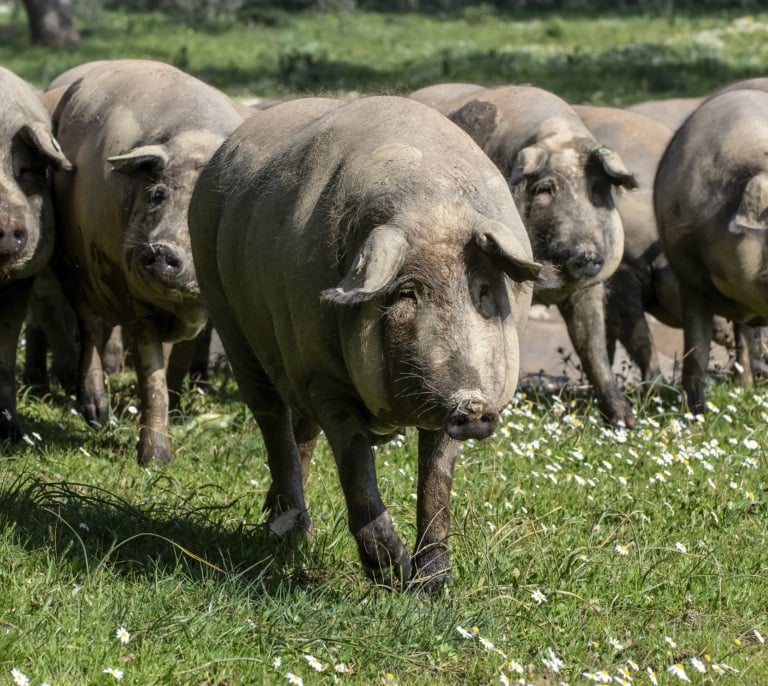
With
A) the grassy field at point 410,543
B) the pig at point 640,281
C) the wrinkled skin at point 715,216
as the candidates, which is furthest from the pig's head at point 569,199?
the pig at point 640,281

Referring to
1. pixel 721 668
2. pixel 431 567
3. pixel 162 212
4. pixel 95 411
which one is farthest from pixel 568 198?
pixel 721 668

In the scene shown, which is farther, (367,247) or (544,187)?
(544,187)

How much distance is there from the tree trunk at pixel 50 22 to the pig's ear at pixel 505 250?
24928 mm

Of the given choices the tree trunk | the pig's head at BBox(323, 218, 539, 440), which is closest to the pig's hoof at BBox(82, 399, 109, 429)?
the pig's head at BBox(323, 218, 539, 440)

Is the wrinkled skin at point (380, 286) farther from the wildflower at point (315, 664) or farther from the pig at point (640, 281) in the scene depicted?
the pig at point (640, 281)

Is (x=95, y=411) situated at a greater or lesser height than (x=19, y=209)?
lesser

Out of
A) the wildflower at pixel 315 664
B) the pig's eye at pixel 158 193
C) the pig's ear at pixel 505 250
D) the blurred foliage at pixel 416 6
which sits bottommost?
the blurred foliage at pixel 416 6

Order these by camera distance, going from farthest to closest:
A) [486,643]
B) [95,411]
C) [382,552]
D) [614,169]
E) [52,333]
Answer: [52,333], [95,411], [614,169], [382,552], [486,643]

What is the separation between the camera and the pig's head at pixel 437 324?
4891 millimetres

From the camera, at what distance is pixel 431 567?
5.55 metres

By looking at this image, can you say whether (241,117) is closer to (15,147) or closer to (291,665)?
(15,147)

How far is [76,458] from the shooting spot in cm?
761

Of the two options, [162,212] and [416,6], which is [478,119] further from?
[416,6]

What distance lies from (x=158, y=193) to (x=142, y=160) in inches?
8.1
